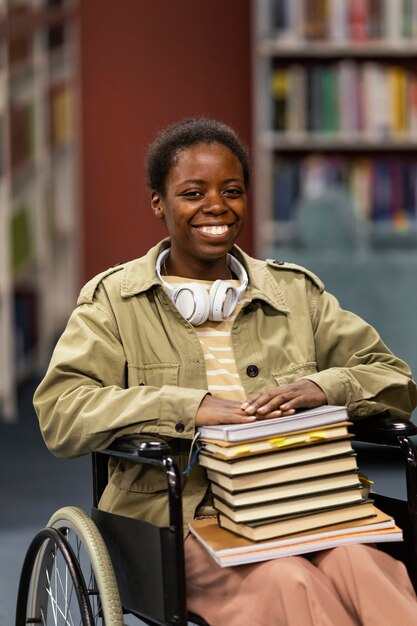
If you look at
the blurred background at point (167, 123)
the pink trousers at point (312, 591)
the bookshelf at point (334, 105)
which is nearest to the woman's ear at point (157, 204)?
the pink trousers at point (312, 591)

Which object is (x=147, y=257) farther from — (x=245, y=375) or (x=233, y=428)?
(x=233, y=428)

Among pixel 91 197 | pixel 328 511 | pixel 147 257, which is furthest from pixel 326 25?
pixel 328 511

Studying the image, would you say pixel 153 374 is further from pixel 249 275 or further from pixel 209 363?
pixel 249 275

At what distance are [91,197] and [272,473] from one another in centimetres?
545

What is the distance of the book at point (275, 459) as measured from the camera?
1788mm

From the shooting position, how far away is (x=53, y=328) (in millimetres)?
6613

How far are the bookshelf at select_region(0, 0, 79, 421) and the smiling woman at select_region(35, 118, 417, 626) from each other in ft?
9.85

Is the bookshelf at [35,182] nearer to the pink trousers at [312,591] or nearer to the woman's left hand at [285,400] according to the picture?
the woman's left hand at [285,400]

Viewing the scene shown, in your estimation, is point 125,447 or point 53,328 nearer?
point 125,447

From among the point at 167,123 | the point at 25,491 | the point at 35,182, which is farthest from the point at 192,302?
the point at 35,182

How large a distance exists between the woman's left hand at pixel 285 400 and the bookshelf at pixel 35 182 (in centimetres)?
321

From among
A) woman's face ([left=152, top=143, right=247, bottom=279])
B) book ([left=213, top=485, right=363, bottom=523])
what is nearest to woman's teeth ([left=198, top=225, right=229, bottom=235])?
woman's face ([left=152, top=143, right=247, bottom=279])

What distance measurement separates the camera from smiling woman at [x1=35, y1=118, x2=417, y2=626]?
182cm

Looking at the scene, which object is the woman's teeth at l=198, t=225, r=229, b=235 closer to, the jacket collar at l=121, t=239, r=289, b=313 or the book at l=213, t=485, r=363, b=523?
the jacket collar at l=121, t=239, r=289, b=313
